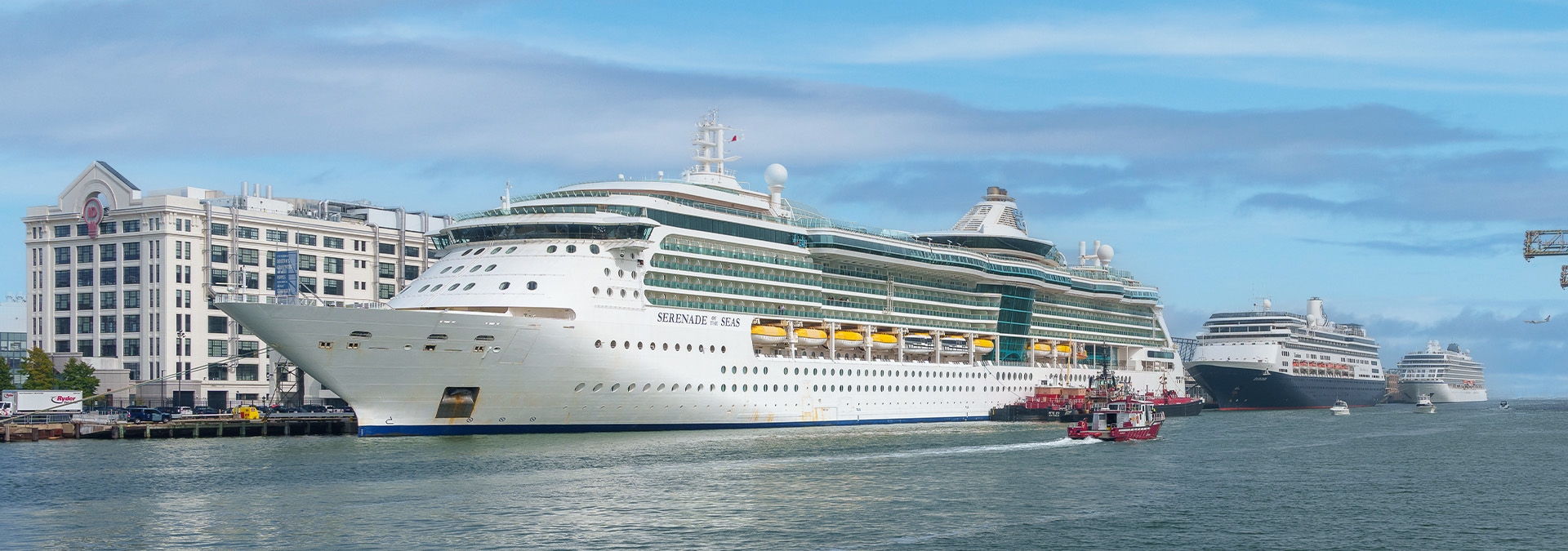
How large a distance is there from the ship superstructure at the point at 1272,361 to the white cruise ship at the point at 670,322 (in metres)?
43.1

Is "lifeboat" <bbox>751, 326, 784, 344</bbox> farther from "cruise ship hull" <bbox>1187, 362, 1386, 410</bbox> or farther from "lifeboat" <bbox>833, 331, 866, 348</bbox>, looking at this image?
"cruise ship hull" <bbox>1187, 362, 1386, 410</bbox>

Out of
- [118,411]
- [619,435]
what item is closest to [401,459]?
[619,435]

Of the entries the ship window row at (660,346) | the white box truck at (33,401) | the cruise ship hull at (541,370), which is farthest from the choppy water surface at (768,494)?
the white box truck at (33,401)

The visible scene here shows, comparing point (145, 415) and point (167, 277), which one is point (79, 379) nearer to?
point (167, 277)

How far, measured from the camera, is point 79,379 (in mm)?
93000

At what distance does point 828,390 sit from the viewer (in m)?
72.4

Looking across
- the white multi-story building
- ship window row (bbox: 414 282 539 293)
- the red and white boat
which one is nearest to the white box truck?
the white multi-story building

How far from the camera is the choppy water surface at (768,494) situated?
3353 cm

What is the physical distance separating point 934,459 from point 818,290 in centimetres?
2346

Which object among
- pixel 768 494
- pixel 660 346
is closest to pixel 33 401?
pixel 660 346

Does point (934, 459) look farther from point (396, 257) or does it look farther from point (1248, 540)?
point (396, 257)

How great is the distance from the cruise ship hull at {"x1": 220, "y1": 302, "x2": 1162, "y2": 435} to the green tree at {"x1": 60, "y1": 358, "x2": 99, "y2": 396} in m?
45.0

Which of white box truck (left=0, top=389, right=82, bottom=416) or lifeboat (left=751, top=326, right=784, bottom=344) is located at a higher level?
lifeboat (left=751, top=326, right=784, bottom=344)

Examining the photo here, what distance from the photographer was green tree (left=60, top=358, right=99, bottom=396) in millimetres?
92625
